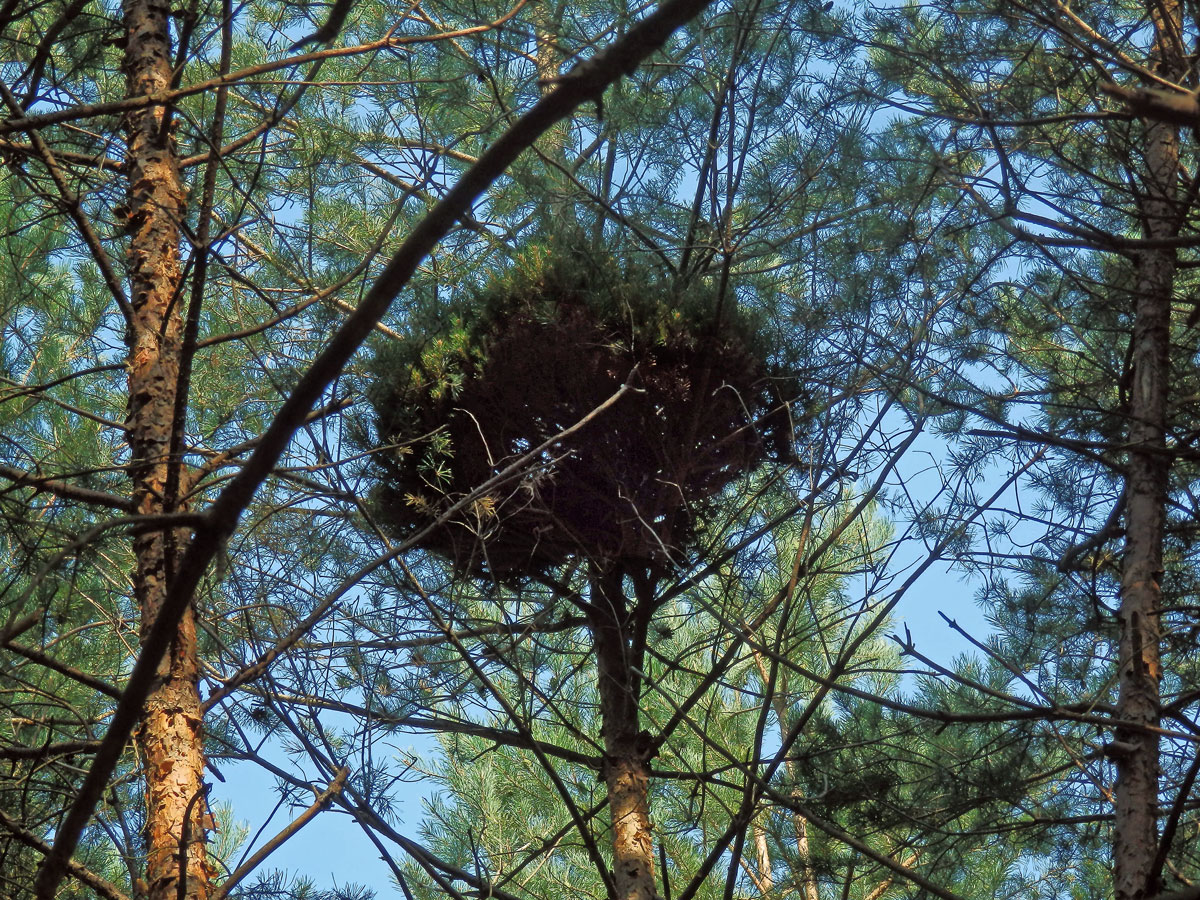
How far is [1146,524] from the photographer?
3.87 m

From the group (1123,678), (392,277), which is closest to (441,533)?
(1123,678)

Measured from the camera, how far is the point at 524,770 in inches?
312

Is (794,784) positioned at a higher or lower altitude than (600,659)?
lower

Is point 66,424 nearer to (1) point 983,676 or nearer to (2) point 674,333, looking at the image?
(2) point 674,333

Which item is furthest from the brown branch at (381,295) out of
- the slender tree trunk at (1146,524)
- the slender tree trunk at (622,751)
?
the slender tree trunk at (622,751)

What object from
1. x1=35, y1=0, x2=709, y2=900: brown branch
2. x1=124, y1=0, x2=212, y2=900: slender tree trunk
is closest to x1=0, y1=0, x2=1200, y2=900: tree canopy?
x1=124, y1=0, x2=212, y2=900: slender tree trunk

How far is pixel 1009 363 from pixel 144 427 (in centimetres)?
302

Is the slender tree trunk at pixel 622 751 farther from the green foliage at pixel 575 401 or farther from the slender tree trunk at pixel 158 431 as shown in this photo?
the slender tree trunk at pixel 158 431

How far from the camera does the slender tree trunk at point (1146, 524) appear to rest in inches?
136

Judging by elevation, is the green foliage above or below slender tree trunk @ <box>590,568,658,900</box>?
above

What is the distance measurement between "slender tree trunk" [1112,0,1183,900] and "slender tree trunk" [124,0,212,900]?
2.33 metres

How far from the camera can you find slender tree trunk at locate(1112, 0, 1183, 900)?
3.46 m

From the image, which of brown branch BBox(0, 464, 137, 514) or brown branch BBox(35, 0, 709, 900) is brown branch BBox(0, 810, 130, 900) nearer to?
brown branch BBox(0, 464, 137, 514)

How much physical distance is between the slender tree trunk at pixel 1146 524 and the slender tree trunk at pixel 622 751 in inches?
57.8
